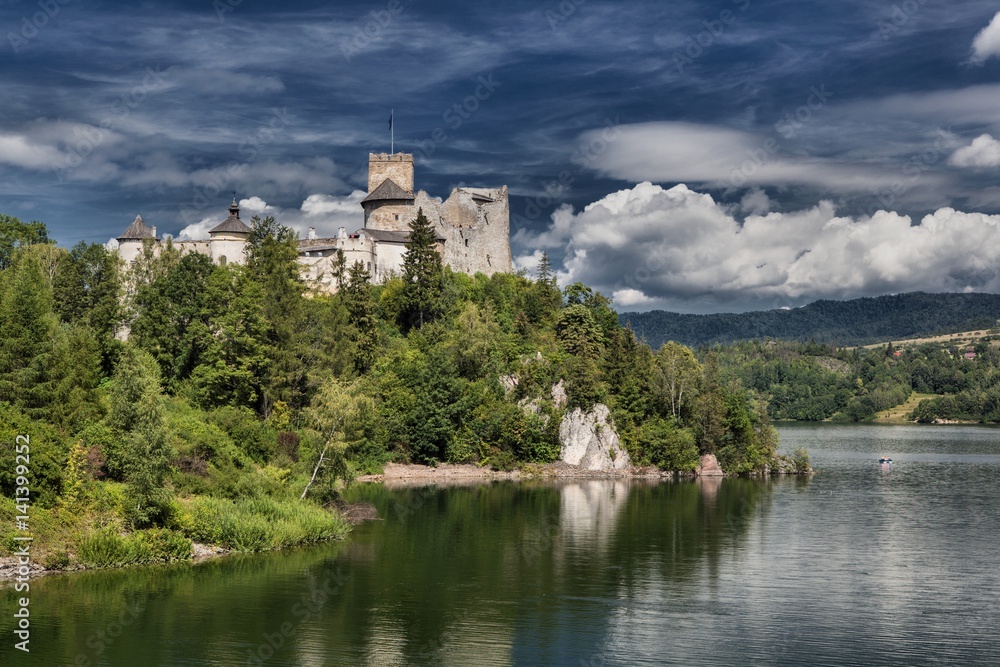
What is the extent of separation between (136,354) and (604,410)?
42.8 meters

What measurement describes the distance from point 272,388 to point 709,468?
3694 cm

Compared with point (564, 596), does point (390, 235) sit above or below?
above

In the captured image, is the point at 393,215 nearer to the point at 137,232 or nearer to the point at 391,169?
the point at 391,169

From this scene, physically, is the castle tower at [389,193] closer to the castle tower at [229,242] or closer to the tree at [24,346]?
the castle tower at [229,242]

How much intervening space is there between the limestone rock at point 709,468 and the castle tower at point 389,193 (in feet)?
113

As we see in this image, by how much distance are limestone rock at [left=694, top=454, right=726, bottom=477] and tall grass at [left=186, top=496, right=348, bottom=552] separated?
136 feet

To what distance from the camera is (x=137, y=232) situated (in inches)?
3250

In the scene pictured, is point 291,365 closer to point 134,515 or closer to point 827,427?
point 134,515

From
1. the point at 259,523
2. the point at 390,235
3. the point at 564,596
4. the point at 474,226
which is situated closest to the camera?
the point at 564,596

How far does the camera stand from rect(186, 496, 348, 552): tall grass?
40.2m

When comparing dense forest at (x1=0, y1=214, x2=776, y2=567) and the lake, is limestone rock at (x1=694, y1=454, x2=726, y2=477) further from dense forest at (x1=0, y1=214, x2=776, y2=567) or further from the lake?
the lake

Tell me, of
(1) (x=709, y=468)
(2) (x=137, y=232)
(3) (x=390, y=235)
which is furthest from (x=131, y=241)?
(1) (x=709, y=468)

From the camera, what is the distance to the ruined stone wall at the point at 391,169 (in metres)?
92.9

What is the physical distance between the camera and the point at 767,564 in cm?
4141
